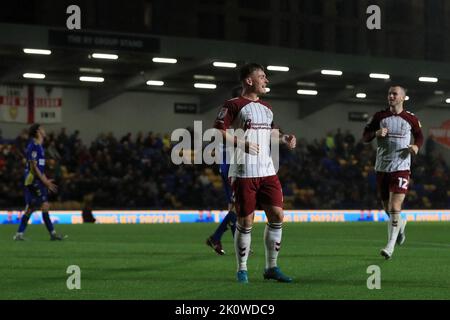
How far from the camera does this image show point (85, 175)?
118 feet

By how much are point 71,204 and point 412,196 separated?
1703 cm

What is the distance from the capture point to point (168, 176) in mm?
38156

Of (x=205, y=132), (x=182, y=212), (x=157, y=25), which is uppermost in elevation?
(x=157, y=25)

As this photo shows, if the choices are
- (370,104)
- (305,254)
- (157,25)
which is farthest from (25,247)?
(370,104)

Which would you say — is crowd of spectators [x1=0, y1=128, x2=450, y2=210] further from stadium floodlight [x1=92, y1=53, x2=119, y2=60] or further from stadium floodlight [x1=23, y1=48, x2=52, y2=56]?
stadium floodlight [x1=92, y1=53, x2=119, y2=60]

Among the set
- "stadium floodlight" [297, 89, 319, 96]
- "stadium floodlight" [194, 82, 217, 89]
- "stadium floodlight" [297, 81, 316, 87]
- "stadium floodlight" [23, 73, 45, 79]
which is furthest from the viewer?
"stadium floodlight" [297, 89, 319, 96]

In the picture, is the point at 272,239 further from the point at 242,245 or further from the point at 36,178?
the point at 36,178

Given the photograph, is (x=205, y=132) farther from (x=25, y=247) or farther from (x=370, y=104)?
(x=25, y=247)

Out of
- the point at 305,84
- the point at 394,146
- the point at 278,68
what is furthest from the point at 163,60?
the point at 394,146

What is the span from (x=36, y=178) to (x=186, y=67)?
19.5 m

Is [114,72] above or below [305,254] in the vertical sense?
above

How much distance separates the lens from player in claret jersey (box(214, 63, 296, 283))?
10398mm

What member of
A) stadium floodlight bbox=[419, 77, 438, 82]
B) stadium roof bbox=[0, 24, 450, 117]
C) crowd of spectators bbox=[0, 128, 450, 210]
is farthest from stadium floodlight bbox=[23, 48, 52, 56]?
stadium floodlight bbox=[419, 77, 438, 82]

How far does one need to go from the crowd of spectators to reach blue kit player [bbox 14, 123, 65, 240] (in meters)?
13.2
